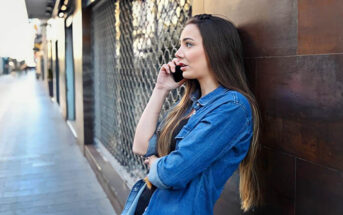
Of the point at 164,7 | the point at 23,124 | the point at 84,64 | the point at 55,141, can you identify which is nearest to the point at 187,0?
the point at 164,7

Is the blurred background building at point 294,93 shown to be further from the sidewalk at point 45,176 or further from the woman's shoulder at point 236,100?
the sidewalk at point 45,176

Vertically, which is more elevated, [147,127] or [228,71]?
[228,71]

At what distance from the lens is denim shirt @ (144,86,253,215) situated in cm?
137

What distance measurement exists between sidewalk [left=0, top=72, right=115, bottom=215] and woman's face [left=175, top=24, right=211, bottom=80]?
2898mm

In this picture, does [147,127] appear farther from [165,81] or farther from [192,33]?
[192,33]

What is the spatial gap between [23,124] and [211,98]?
918cm

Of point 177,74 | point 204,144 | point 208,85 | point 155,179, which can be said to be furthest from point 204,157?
point 177,74

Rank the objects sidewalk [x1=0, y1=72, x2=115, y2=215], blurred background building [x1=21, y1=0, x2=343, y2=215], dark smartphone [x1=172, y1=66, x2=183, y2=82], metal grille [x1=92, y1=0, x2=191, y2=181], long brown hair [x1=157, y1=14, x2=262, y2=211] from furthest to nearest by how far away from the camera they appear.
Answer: sidewalk [x1=0, y1=72, x2=115, y2=215]
metal grille [x1=92, y1=0, x2=191, y2=181]
dark smartphone [x1=172, y1=66, x2=183, y2=82]
long brown hair [x1=157, y1=14, x2=262, y2=211]
blurred background building [x1=21, y1=0, x2=343, y2=215]

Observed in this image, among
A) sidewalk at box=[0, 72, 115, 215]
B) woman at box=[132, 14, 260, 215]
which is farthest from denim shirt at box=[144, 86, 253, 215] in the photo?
sidewalk at box=[0, 72, 115, 215]

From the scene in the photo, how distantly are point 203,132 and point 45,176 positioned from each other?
14.7 ft

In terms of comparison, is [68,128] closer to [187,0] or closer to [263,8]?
[187,0]

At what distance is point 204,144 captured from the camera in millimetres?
1367

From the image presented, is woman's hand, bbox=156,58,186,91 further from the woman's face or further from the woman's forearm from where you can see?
the woman's face

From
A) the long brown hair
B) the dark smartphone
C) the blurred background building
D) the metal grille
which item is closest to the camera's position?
the blurred background building
